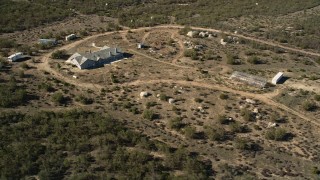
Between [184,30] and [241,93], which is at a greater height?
[184,30]

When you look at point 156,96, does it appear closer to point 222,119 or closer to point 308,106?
point 222,119

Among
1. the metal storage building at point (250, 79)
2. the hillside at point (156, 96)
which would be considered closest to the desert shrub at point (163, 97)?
the hillside at point (156, 96)

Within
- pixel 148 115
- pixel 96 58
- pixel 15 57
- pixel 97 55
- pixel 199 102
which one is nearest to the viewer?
pixel 148 115

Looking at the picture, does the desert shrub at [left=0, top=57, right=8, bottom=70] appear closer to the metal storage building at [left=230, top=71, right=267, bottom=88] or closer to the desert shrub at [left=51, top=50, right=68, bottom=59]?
the desert shrub at [left=51, top=50, right=68, bottom=59]

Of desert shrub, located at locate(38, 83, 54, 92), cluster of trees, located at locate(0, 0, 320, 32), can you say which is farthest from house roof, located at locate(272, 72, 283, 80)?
desert shrub, located at locate(38, 83, 54, 92)

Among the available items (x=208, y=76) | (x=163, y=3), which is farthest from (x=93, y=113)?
(x=163, y=3)

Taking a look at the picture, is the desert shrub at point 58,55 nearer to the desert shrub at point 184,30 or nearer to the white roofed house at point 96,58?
the white roofed house at point 96,58

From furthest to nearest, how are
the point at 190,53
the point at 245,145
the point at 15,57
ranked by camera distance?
1. the point at 190,53
2. the point at 15,57
3. the point at 245,145

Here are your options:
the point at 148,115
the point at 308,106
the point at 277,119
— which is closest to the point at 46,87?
the point at 148,115
